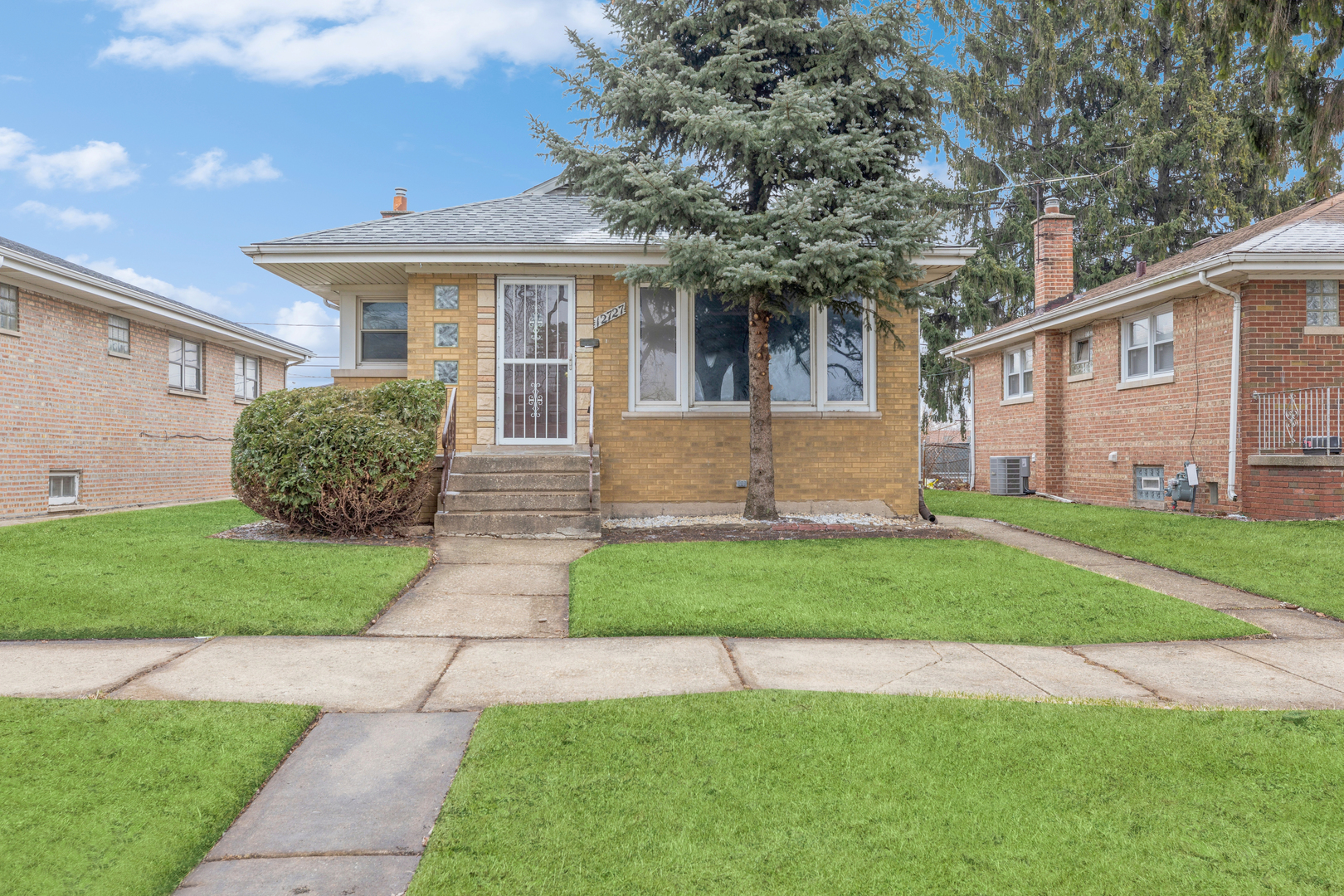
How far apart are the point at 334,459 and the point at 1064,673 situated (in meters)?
6.79

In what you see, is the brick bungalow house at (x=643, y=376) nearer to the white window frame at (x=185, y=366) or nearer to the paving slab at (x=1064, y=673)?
the paving slab at (x=1064, y=673)

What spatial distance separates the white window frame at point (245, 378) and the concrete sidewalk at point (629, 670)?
57.6 feet

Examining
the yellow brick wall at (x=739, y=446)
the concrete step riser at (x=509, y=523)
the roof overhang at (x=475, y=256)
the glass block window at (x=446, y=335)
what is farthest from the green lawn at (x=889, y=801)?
the glass block window at (x=446, y=335)

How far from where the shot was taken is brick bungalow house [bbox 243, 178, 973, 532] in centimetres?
1167

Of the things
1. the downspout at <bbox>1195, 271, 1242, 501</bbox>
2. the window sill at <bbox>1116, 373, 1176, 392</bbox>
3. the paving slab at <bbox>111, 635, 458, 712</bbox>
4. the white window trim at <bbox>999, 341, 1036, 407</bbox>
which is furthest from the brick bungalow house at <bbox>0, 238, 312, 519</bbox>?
the window sill at <bbox>1116, 373, 1176, 392</bbox>

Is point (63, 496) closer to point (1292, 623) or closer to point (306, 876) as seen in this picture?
point (306, 876)

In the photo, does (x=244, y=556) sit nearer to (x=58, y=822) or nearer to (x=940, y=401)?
(x=58, y=822)

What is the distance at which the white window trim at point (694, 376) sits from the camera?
11781 mm

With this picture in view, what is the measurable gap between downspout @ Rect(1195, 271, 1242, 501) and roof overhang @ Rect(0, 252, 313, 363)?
58.0 ft

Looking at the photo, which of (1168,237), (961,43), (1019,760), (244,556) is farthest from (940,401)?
(1019,760)

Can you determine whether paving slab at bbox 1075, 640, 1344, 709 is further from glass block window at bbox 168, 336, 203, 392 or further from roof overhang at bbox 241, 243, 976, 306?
glass block window at bbox 168, 336, 203, 392

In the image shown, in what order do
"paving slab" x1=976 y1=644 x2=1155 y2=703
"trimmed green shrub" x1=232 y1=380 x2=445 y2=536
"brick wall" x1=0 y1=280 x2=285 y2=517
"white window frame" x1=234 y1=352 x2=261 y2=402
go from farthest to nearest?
"white window frame" x1=234 y1=352 x2=261 y2=402 < "brick wall" x1=0 y1=280 x2=285 y2=517 < "trimmed green shrub" x1=232 y1=380 x2=445 y2=536 < "paving slab" x1=976 y1=644 x2=1155 y2=703

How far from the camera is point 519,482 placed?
1019 centimetres

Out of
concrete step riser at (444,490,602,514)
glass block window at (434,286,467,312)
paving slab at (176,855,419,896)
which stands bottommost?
paving slab at (176,855,419,896)
